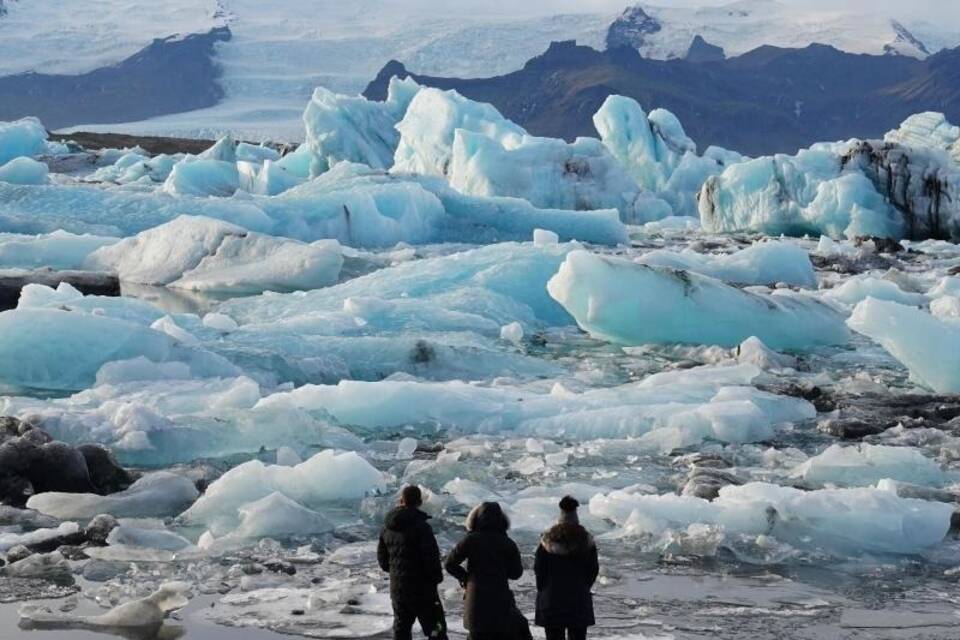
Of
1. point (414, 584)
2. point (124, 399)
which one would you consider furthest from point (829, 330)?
point (414, 584)

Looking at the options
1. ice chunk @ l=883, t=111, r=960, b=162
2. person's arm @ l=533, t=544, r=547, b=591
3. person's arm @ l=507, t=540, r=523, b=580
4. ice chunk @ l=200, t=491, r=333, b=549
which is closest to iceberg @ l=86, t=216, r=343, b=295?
ice chunk @ l=200, t=491, r=333, b=549

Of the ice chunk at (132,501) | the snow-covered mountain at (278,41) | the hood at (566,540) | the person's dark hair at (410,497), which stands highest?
the person's dark hair at (410,497)

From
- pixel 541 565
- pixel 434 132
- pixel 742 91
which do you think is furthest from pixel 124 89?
pixel 541 565

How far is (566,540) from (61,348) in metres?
7.30

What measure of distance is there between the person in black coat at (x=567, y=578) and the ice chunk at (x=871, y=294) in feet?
39.6

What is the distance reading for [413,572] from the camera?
5406 millimetres

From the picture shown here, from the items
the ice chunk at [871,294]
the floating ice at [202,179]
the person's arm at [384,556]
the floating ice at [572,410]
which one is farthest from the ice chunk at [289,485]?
the floating ice at [202,179]

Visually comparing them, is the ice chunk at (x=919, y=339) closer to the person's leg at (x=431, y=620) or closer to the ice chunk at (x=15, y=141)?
the person's leg at (x=431, y=620)

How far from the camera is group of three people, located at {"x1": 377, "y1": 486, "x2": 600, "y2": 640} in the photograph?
5176mm

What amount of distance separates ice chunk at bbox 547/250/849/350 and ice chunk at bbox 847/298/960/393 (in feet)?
7.81

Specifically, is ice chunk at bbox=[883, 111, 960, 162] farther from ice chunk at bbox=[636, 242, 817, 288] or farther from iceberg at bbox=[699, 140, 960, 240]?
ice chunk at bbox=[636, 242, 817, 288]

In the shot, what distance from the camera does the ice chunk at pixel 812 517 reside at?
Result: 291 inches

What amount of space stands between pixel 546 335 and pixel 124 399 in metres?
5.67

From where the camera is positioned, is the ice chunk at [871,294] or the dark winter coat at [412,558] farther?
the ice chunk at [871,294]
